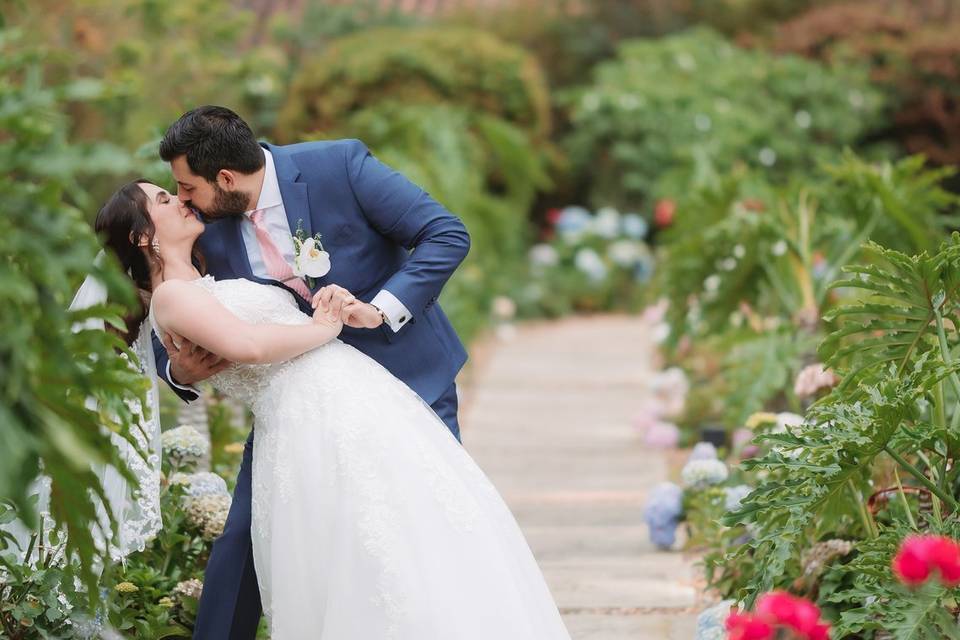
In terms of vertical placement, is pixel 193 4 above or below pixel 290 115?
above

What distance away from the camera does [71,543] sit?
277 cm

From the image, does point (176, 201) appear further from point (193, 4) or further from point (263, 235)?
point (193, 4)

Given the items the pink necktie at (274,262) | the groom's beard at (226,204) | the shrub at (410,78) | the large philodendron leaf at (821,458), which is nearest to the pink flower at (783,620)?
the large philodendron leaf at (821,458)

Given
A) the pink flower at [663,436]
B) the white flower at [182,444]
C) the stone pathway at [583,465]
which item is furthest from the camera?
the pink flower at [663,436]

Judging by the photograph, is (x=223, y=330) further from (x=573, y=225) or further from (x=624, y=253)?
(x=573, y=225)

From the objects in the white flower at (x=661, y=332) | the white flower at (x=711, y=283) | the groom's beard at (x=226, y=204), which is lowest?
the white flower at (x=661, y=332)

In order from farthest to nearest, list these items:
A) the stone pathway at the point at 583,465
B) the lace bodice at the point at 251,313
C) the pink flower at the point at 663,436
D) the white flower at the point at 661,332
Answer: the white flower at the point at 661,332
the pink flower at the point at 663,436
the stone pathway at the point at 583,465
the lace bodice at the point at 251,313

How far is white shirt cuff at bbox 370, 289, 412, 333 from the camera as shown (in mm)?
3430

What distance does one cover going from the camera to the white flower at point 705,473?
192 inches

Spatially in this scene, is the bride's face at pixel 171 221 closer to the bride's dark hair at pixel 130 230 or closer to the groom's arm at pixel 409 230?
the bride's dark hair at pixel 130 230

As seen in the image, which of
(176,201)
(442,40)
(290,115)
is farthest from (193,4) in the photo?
(176,201)

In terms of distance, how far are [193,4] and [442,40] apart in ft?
9.09

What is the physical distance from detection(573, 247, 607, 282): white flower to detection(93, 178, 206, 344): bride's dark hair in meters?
8.18

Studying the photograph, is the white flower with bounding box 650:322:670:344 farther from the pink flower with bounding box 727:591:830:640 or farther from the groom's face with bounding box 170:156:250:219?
the pink flower with bounding box 727:591:830:640
